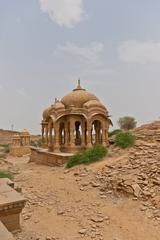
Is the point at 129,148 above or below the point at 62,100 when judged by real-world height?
below

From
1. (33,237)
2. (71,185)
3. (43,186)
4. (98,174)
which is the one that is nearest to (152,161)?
(98,174)

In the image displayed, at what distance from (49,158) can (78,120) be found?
305cm

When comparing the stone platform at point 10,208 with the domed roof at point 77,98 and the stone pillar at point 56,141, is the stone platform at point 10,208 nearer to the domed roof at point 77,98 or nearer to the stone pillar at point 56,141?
the stone pillar at point 56,141

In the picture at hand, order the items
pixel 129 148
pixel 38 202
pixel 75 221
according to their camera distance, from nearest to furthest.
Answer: pixel 75 221 → pixel 38 202 → pixel 129 148

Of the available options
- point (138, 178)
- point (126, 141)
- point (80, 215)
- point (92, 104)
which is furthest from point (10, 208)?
point (92, 104)

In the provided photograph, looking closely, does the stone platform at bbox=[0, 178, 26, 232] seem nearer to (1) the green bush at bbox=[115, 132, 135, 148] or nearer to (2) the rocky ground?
(2) the rocky ground

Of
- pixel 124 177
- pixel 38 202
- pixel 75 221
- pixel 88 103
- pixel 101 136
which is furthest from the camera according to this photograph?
pixel 101 136

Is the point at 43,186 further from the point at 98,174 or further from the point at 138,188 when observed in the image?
the point at 138,188

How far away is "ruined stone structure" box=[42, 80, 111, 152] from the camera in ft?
48.2

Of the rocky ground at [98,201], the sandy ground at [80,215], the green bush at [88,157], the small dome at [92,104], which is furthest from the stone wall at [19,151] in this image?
the sandy ground at [80,215]

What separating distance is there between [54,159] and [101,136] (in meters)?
3.73

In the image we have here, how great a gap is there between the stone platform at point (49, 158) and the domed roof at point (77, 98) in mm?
3448

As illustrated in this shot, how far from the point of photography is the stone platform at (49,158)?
514 inches

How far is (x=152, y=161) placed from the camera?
9.37 m
